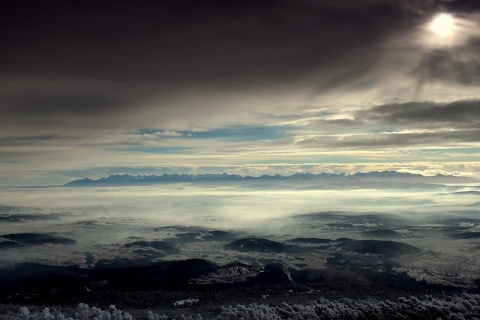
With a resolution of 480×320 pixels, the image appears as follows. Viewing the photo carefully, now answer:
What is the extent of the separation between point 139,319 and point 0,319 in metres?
44.4

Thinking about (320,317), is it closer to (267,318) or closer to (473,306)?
(267,318)

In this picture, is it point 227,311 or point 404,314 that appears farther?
point 227,311

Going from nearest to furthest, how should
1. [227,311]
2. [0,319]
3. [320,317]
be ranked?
[0,319]
[320,317]
[227,311]

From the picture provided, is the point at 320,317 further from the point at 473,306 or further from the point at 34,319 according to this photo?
the point at 34,319

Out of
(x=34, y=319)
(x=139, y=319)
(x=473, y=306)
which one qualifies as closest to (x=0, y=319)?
(x=34, y=319)

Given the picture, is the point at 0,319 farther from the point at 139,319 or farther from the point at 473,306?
the point at 473,306

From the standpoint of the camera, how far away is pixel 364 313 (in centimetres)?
15962

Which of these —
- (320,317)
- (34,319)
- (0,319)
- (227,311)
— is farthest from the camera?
(227,311)

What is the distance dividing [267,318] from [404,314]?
4713cm

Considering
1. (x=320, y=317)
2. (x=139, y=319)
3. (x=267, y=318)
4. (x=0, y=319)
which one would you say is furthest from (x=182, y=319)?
(x=0, y=319)

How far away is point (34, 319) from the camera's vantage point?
444 ft

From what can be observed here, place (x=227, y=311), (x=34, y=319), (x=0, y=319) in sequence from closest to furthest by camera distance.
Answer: (x=34, y=319) < (x=0, y=319) < (x=227, y=311)

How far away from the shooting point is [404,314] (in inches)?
6122

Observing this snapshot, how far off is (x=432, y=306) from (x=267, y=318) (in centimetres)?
5614
